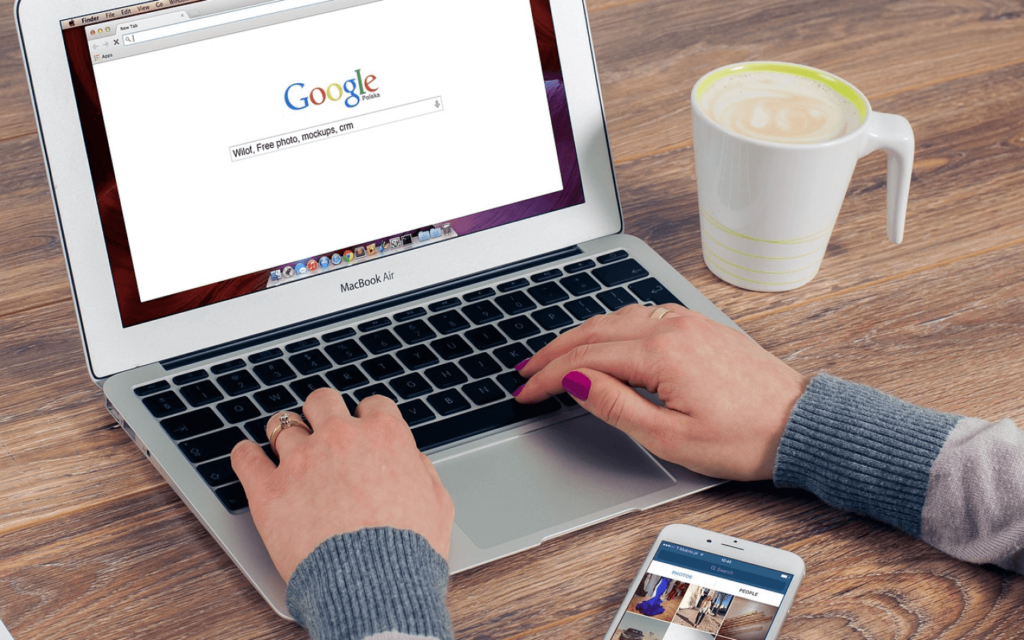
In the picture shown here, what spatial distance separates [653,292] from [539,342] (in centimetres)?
12

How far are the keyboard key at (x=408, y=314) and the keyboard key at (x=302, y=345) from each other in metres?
0.07

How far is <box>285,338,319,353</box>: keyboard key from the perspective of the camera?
2.60 feet

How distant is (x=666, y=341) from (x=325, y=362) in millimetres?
259

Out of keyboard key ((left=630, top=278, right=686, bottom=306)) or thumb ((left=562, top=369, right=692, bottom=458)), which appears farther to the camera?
keyboard key ((left=630, top=278, right=686, bottom=306))

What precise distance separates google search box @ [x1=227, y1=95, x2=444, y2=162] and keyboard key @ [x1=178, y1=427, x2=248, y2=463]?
212mm

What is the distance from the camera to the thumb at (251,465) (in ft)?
2.14

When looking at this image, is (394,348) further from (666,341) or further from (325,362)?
(666,341)

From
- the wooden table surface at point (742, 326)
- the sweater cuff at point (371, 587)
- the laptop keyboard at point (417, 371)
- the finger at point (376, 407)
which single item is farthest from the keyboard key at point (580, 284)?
the sweater cuff at point (371, 587)

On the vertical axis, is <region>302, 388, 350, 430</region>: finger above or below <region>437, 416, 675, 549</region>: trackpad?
above

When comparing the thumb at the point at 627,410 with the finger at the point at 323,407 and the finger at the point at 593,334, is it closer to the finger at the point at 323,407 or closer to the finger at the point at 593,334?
the finger at the point at 593,334

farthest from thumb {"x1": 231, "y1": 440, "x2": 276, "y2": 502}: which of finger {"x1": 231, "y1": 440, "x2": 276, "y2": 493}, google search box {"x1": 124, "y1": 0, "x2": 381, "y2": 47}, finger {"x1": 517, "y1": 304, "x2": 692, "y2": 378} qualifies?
google search box {"x1": 124, "y1": 0, "x2": 381, "y2": 47}

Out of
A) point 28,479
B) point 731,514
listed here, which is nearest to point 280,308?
point 28,479

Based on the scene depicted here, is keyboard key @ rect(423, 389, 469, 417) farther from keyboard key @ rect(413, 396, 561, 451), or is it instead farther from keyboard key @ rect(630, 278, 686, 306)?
keyboard key @ rect(630, 278, 686, 306)

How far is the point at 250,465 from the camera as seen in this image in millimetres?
664
